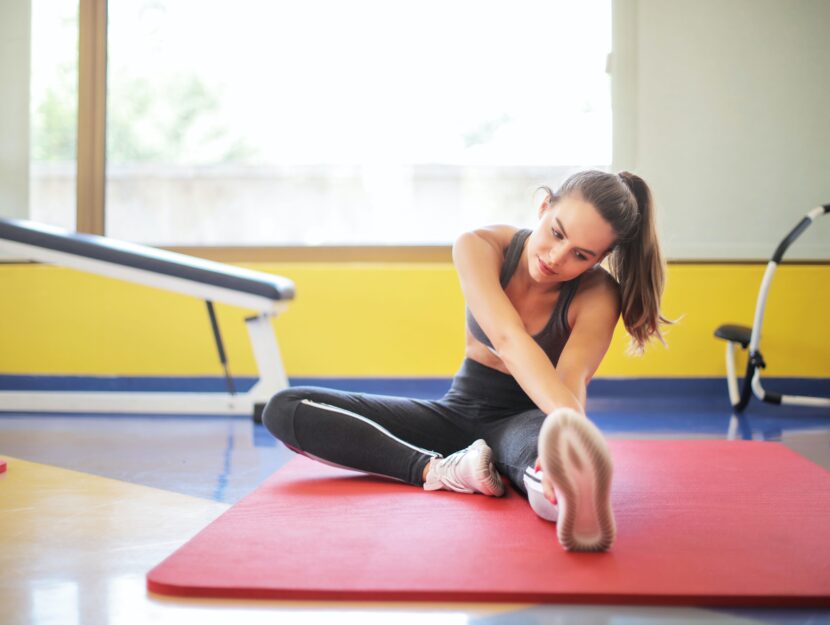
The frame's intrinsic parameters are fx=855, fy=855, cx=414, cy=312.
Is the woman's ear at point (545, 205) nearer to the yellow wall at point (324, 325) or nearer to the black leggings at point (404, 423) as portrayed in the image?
the black leggings at point (404, 423)

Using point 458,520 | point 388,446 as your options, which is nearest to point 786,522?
point 458,520

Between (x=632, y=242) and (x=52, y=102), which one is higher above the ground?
(x=52, y=102)

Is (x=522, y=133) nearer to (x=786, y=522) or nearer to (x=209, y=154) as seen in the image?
(x=209, y=154)

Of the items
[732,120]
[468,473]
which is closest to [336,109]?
[732,120]

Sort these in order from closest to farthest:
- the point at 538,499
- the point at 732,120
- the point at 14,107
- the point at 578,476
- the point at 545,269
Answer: the point at 578,476
the point at 538,499
the point at 545,269
the point at 732,120
the point at 14,107

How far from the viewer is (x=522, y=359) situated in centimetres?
154

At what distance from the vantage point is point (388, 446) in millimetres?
1800

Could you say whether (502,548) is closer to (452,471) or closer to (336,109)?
(452,471)

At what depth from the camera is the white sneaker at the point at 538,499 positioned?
147cm

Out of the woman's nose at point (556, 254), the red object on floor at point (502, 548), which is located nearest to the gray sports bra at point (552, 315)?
the woman's nose at point (556, 254)

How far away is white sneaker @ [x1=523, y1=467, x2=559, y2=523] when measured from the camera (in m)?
1.47

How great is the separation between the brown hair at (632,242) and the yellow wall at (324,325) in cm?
185

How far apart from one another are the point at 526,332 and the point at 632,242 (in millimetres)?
289

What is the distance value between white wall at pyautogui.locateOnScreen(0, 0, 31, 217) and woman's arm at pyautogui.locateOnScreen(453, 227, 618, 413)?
268 centimetres
